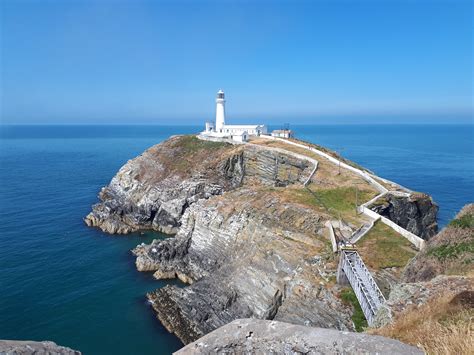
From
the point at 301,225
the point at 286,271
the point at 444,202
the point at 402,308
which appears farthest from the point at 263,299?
the point at 444,202

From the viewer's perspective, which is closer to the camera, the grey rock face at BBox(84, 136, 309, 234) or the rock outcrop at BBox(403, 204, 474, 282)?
the rock outcrop at BBox(403, 204, 474, 282)

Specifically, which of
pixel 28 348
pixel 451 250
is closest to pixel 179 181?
pixel 451 250

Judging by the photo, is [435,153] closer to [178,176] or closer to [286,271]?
[178,176]

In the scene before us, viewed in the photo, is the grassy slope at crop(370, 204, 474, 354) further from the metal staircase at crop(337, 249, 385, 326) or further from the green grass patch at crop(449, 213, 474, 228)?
the metal staircase at crop(337, 249, 385, 326)

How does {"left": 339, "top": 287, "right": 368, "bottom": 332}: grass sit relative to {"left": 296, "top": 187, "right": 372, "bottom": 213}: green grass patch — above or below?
below

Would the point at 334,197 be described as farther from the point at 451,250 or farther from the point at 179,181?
the point at 179,181

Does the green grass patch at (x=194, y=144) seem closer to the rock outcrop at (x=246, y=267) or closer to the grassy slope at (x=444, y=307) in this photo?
the rock outcrop at (x=246, y=267)

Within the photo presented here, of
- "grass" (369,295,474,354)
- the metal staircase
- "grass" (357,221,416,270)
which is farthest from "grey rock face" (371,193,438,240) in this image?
"grass" (369,295,474,354)
